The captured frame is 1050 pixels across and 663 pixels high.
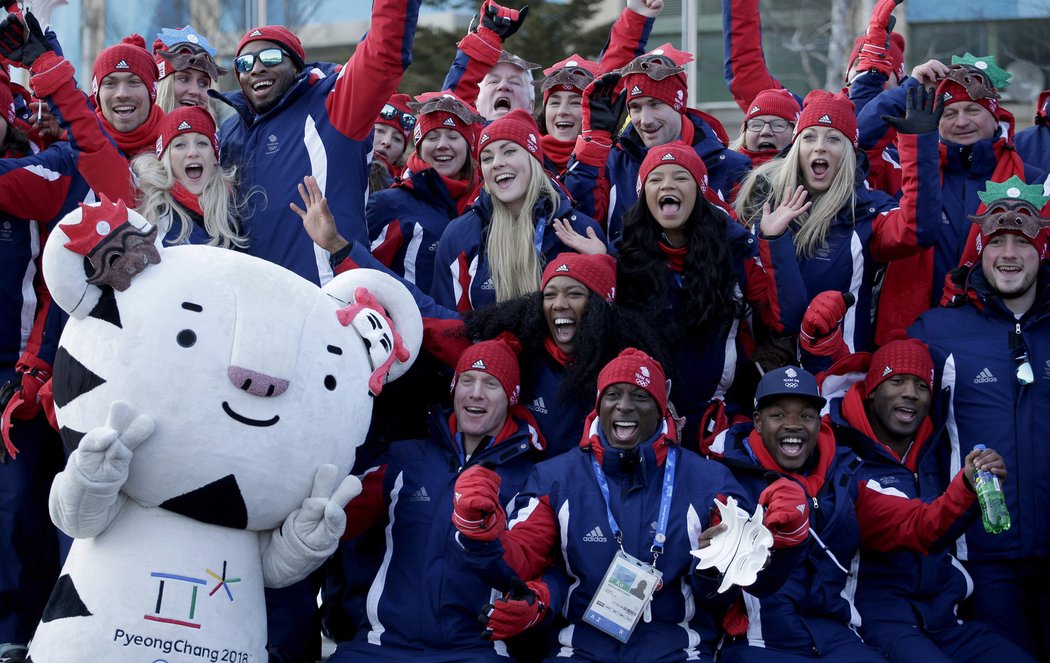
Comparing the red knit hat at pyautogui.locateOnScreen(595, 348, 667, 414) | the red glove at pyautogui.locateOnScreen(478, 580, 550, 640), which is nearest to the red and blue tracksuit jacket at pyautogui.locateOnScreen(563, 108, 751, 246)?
the red knit hat at pyautogui.locateOnScreen(595, 348, 667, 414)

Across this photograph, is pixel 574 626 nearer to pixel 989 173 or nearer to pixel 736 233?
pixel 736 233

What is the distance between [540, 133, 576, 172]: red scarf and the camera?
7055mm

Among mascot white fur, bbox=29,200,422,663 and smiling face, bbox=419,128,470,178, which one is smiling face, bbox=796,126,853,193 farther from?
mascot white fur, bbox=29,200,422,663

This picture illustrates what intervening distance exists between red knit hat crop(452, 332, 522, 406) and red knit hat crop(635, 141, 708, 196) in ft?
3.37

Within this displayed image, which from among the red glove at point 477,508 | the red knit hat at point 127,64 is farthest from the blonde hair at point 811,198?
→ the red knit hat at point 127,64

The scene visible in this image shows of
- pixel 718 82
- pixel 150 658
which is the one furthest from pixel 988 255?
pixel 718 82

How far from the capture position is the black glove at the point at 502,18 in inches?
250

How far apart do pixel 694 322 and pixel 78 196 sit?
2.66 metres

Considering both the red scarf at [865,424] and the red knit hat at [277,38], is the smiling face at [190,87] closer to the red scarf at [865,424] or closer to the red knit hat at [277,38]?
the red knit hat at [277,38]

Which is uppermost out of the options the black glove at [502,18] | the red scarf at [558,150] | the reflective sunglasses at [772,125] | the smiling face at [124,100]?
the black glove at [502,18]

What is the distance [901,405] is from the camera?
5.52m

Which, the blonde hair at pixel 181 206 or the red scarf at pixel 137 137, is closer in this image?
the blonde hair at pixel 181 206

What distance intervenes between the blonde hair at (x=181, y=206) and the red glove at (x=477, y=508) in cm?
162

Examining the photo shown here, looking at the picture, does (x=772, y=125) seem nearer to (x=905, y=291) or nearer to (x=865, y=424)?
(x=905, y=291)
